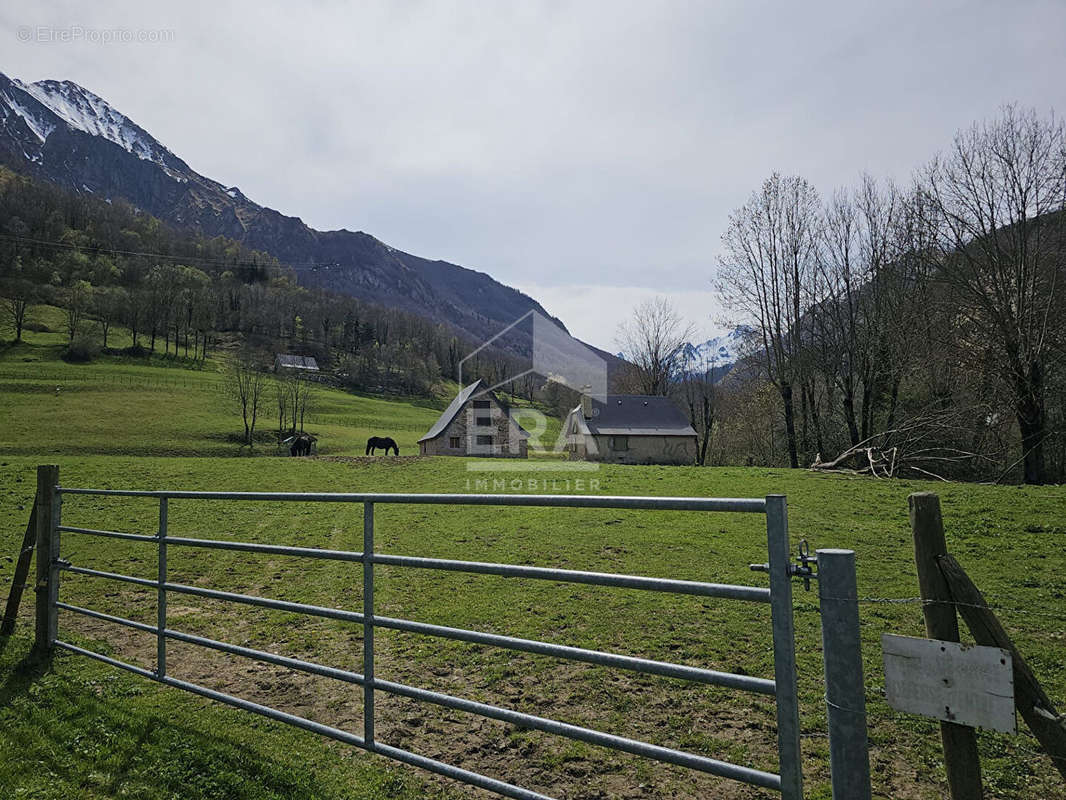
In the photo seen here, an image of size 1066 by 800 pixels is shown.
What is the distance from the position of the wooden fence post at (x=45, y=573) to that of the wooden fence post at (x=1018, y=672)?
6.72 m

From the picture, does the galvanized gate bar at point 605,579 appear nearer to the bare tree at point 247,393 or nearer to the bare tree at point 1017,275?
the bare tree at point 1017,275

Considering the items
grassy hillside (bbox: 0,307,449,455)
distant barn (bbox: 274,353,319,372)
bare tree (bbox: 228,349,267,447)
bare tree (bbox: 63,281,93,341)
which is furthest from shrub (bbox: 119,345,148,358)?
bare tree (bbox: 228,349,267,447)

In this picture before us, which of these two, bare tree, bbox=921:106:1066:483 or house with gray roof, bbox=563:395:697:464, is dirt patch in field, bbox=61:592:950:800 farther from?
house with gray roof, bbox=563:395:697:464

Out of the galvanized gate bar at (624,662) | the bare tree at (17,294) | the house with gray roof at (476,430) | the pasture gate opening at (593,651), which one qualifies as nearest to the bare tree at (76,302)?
the bare tree at (17,294)

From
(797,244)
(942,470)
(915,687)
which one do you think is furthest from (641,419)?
(915,687)

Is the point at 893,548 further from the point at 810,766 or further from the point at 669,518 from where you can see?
the point at 810,766

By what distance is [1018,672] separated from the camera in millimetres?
2133

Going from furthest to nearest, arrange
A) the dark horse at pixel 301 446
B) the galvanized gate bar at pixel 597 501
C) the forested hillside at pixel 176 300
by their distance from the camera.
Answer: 1. the forested hillside at pixel 176 300
2. the dark horse at pixel 301 446
3. the galvanized gate bar at pixel 597 501

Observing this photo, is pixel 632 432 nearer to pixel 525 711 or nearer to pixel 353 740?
pixel 525 711

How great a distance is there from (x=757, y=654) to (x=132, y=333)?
94.2m

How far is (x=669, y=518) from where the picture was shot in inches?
524

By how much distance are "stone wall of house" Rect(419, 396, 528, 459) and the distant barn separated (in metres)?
62.0

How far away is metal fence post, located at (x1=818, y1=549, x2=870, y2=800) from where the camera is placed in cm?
206

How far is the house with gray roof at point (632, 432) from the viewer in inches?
1694
